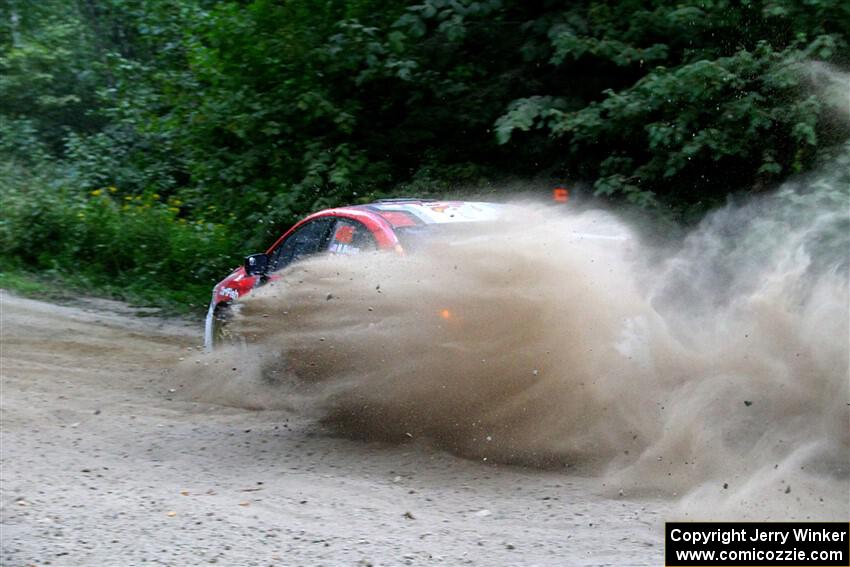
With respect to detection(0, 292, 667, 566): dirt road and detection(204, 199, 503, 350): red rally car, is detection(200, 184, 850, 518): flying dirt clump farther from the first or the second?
detection(0, 292, 667, 566): dirt road

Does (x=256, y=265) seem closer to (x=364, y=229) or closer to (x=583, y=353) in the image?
(x=364, y=229)

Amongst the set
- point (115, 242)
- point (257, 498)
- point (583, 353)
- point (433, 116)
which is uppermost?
point (433, 116)

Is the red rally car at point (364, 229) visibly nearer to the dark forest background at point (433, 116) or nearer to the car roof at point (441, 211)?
the car roof at point (441, 211)

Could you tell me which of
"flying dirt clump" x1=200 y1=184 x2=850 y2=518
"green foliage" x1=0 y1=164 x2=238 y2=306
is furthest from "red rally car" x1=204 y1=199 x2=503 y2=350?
"green foliage" x1=0 y1=164 x2=238 y2=306

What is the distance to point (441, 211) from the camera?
8477mm

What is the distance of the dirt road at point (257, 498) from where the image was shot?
19.1 ft

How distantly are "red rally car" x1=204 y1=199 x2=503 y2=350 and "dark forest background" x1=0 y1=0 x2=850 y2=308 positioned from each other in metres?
3.44

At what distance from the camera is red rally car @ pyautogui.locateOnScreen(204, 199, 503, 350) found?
8250 millimetres

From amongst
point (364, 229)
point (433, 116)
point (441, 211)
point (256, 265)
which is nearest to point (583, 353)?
point (441, 211)

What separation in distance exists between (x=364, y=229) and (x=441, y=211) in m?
0.62

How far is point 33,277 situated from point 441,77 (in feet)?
24.1

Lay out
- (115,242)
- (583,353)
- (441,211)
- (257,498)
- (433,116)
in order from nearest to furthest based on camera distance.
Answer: (257,498)
(583,353)
(441,211)
(433,116)
(115,242)

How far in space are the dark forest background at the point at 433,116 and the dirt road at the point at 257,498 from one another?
509cm

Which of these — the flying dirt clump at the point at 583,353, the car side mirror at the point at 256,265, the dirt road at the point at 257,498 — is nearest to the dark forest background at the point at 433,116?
the flying dirt clump at the point at 583,353
